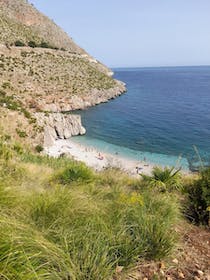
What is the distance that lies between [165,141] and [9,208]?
105 feet

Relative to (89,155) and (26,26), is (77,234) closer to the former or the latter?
(89,155)

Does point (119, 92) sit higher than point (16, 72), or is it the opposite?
point (16, 72)

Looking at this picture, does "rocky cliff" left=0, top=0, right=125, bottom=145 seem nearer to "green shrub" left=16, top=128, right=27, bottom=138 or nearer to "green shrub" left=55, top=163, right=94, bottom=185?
"green shrub" left=16, top=128, right=27, bottom=138

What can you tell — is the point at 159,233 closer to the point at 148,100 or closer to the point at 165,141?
the point at 165,141

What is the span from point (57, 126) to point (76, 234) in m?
30.5

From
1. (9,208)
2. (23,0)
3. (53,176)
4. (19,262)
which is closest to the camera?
(19,262)

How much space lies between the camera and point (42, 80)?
49406 mm

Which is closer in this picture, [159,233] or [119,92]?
[159,233]

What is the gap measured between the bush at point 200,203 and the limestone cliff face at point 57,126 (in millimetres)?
24957

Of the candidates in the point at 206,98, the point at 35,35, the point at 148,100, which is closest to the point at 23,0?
the point at 35,35

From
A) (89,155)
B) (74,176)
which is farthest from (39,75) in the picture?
(74,176)

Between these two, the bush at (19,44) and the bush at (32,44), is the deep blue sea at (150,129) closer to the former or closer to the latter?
the bush at (32,44)

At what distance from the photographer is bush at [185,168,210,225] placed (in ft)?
14.1

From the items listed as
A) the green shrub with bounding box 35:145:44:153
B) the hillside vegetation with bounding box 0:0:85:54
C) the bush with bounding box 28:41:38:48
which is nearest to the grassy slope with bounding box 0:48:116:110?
the bush with bounding box 28:41:38:48
